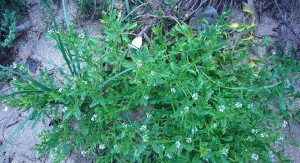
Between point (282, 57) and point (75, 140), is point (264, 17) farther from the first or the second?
point (75, 140)

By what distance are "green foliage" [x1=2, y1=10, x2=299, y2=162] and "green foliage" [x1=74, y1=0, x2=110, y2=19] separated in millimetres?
Result: 591

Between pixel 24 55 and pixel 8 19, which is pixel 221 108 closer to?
pixel 24 55

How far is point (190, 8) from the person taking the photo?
2.96 m

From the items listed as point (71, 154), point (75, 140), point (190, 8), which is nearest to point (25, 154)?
point (71, 154)

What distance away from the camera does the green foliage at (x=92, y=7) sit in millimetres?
3035

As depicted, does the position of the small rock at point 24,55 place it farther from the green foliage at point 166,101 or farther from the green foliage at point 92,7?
the green foliage at point 166,101

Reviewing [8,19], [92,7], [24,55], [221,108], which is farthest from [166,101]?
[8,19]

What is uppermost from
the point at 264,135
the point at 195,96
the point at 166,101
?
the point at 195,96

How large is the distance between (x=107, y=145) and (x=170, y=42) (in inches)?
31.8

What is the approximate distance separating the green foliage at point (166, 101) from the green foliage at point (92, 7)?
591mm

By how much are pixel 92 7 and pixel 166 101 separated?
48.4 inches

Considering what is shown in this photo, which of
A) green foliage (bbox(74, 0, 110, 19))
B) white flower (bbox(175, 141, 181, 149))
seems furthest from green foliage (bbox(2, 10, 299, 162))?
green foliage (bbox(74, 0, 110, 19))

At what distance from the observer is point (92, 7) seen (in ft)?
10.1

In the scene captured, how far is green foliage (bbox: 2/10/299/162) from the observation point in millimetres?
2133
